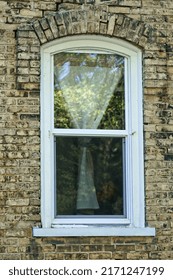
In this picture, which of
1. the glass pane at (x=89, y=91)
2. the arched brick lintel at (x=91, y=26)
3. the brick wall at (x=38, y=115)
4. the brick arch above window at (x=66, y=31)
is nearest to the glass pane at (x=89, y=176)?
the glass pane at (x=89, y=91)

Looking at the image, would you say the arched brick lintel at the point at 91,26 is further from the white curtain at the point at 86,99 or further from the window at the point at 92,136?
the white curtain at the point at 86,99

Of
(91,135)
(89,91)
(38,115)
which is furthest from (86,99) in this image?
(38,115)

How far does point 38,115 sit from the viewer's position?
7.44 m

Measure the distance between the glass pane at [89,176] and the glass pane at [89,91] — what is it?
215 mm

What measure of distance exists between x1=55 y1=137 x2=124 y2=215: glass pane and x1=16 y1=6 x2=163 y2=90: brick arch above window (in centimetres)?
82

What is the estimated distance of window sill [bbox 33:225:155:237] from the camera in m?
7.23

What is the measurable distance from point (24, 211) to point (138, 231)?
1.27 metres

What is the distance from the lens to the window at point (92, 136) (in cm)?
749

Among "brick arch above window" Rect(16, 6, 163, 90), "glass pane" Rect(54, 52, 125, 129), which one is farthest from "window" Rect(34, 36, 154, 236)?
"brick arch above window" Rect(16, 6, 163, 90)

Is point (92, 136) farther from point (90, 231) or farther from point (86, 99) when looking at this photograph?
point (90, 231)

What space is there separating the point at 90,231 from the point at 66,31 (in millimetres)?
2225

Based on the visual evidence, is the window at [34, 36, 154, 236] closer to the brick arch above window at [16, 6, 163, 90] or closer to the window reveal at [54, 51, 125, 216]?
the window reveal at [54, 51, 125, 216]

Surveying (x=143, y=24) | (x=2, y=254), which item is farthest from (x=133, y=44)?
(x=2, y=254)

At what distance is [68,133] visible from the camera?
7559 mm
